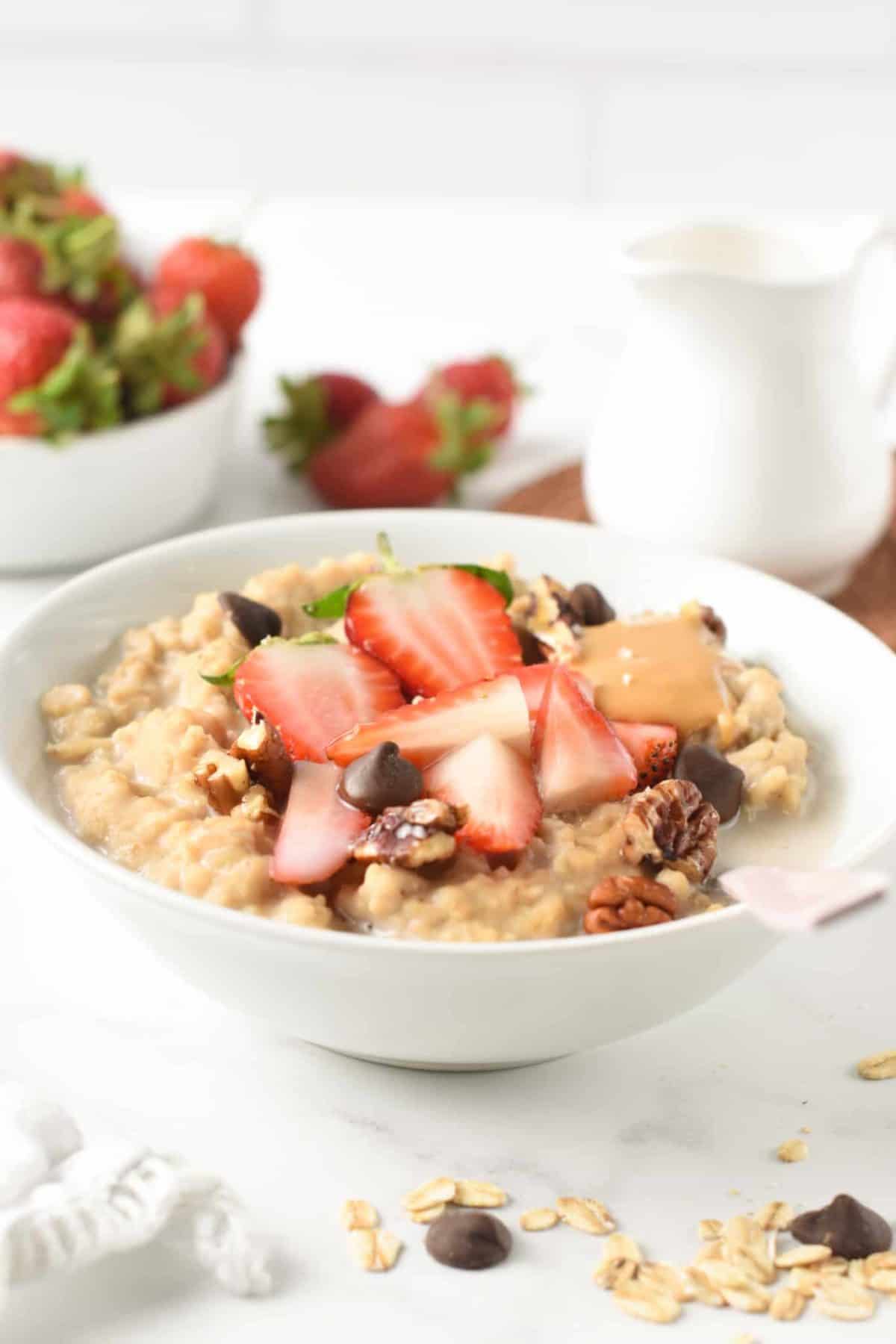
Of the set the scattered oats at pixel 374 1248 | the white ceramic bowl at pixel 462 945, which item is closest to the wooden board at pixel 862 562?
the white ceramic bowl at pixel 462 945

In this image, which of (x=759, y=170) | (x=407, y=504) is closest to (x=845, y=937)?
(x=407, y=504)

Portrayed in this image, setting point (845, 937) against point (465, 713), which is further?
point (845, 937)

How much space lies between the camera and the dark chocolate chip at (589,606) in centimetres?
164

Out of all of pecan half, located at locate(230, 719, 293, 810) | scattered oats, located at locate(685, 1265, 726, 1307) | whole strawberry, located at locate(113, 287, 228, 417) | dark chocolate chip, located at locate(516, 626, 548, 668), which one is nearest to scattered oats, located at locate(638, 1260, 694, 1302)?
Result: scattered oats, located at locate(685, 1265, 726, 1307)

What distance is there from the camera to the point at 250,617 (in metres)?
1.61

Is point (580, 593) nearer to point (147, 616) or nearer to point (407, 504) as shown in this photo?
point (147, 616)

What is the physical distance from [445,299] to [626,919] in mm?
1993

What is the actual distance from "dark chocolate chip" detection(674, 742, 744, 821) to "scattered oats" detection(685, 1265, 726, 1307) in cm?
39

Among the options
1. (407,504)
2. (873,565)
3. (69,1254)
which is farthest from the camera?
(407,504)

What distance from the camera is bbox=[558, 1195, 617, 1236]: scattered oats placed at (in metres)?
1.24

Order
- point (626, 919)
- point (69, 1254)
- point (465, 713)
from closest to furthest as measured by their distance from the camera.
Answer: point (69, 1254) < point (626, 919) < point (465, 713)

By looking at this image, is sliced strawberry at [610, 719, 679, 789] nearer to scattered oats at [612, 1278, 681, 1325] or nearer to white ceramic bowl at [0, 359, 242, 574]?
scattered oats at [612, 1278, 681, 1325]

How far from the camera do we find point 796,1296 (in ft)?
3.84

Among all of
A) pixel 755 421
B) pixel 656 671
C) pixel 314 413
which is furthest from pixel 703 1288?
→ pixel 314 413
